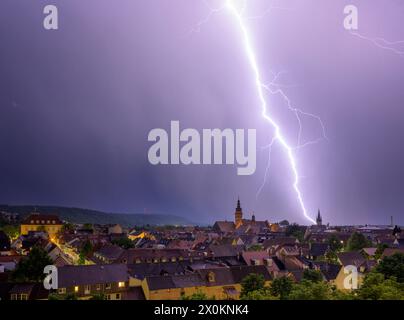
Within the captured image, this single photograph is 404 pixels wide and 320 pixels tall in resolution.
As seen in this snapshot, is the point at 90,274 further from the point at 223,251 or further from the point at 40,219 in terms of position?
the point at 40,219

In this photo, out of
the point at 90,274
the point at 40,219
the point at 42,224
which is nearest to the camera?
the point at 90,274

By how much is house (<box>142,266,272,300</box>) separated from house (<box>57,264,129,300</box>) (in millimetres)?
1345

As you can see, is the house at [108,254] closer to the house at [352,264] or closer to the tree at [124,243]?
the tree at [124,243]

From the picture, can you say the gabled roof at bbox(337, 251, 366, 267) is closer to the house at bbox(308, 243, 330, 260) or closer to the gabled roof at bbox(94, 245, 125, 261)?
the house at bbox(308, 243, 330, 260)

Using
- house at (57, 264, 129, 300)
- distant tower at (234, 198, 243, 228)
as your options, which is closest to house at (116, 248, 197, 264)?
house at (57, 264, 129, 300)

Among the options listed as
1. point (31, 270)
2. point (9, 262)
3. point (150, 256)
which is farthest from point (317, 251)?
point (9, 262)

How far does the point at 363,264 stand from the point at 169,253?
14.2 m

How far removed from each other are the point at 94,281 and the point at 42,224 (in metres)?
42.9

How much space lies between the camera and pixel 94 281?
17812 mm

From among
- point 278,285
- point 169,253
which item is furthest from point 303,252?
point 278,285

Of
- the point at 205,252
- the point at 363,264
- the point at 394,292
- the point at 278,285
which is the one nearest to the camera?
the point at 394,292

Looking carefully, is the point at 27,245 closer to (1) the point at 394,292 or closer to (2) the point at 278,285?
(2) the point at 278,285

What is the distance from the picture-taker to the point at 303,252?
113ft

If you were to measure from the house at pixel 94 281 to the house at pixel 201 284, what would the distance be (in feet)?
4.41
